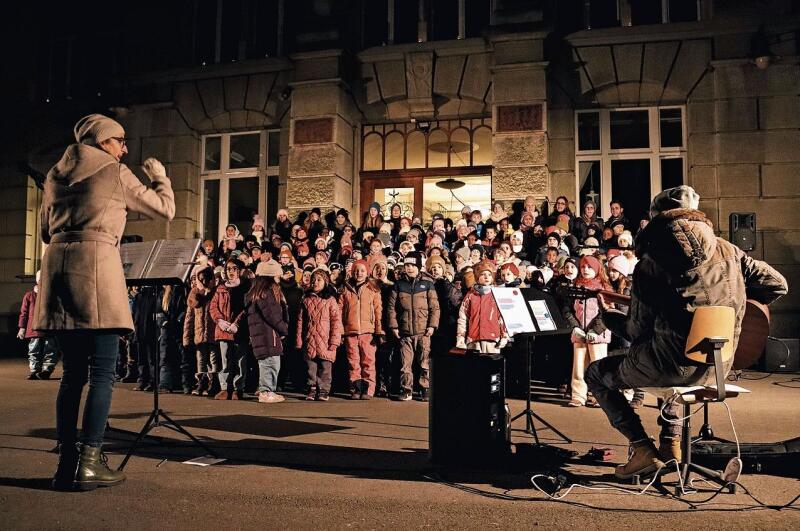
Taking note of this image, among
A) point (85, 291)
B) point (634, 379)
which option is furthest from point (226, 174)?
point (634, 379)

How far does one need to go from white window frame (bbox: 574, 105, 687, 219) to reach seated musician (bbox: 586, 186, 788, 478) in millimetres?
12309

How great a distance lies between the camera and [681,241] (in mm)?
4383

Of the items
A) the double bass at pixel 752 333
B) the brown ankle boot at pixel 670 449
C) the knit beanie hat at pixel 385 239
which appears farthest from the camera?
the knit beanie hat at pixel 385 239

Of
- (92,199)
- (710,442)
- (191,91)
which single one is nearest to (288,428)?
(92,199)

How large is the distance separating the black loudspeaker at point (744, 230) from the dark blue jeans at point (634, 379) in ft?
31.3

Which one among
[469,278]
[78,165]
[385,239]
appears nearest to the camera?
[78,165]

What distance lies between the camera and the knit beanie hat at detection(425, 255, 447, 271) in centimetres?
1087

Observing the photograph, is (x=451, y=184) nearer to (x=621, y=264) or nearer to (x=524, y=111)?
(x=524, y=111)

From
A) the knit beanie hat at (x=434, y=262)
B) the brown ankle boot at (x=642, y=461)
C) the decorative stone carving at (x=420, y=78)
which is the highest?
the decorative stone carving at (x=420, y=78)

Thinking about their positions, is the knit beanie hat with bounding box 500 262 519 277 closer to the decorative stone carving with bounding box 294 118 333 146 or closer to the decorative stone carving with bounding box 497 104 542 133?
the decorative stone carving with bounding box 497 104 542 133

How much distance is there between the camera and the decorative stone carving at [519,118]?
15711mm

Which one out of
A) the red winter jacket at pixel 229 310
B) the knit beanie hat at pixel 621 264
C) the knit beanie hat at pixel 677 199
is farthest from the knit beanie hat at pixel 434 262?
the knit beanie hat at pixel 677 199

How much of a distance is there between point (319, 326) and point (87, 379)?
18.0ft

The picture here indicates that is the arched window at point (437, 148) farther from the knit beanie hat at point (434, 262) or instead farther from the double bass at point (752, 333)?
the double bass at point (752, 333)
